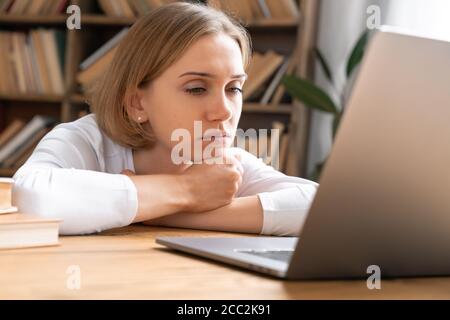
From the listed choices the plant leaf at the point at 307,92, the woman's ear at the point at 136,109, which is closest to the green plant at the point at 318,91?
the plant leaf at the point at 307,92

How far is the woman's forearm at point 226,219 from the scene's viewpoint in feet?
4.42

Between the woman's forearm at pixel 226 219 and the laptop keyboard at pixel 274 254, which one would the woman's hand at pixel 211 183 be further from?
the laptop keyboard at pixel 274 254

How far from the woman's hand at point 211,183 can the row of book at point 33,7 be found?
2360mm

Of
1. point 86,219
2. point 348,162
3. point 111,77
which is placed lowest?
point 86,219

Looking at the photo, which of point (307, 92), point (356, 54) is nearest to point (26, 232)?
point (307, 92)

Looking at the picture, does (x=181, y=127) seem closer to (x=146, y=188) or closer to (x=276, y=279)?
(x=146, y=188)

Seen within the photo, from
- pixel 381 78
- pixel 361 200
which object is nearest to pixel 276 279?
pixel 361 200

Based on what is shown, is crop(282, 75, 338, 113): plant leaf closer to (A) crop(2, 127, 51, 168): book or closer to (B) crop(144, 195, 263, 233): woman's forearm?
(A) crop(2, 127, 51, 168): book

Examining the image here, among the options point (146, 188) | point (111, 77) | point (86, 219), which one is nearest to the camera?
point (86, 219)

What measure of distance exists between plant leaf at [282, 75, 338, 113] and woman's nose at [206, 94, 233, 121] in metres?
1.64

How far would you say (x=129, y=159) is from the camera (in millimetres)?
1625

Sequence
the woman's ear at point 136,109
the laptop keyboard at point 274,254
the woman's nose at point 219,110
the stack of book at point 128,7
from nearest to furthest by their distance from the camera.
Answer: the laptop keyboard at point 274,254, the woman's nose at point 219,110, the woman's ear at point 136,109, the stack of book at point 128,7
